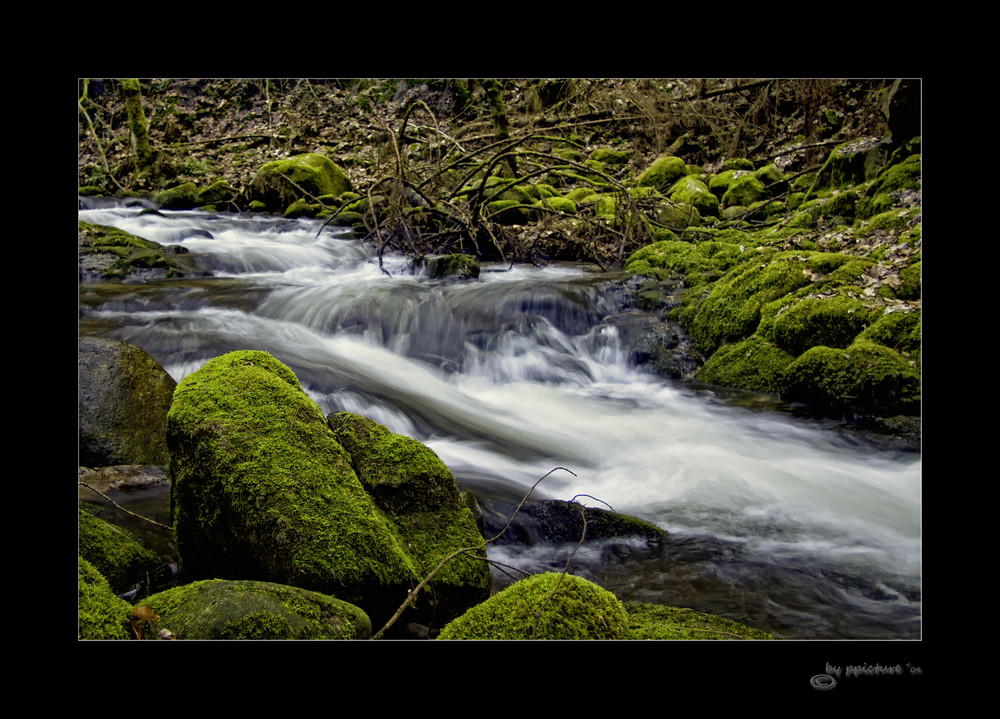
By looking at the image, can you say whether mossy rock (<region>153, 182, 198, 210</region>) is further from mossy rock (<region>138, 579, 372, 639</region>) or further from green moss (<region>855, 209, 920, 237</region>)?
mossy rock (<region>138, 579, 372, 639</region>)

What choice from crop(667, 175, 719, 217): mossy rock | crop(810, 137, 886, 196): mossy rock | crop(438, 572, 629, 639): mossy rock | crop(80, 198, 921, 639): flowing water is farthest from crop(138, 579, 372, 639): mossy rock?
crop(667, 175, 719, 217): mossy rock

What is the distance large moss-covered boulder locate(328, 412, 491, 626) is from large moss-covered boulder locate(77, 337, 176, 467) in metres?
1.31

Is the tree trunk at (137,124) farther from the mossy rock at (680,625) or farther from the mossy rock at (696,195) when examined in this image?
the mossy rock at (696,195)

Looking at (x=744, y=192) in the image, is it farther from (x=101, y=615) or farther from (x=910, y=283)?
(x=101, y=615)

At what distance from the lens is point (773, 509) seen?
354 centimetres

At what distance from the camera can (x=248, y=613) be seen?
185cm

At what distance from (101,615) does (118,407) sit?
188 centimetres

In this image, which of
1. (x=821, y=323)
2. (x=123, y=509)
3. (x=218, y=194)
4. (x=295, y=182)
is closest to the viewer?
(x=123, y=509)

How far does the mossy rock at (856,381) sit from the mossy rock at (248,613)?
3764 mm

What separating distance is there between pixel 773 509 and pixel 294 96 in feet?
19.8

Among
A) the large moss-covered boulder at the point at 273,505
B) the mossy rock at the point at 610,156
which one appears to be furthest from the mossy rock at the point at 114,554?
the mossy rock at the point at 610,156
